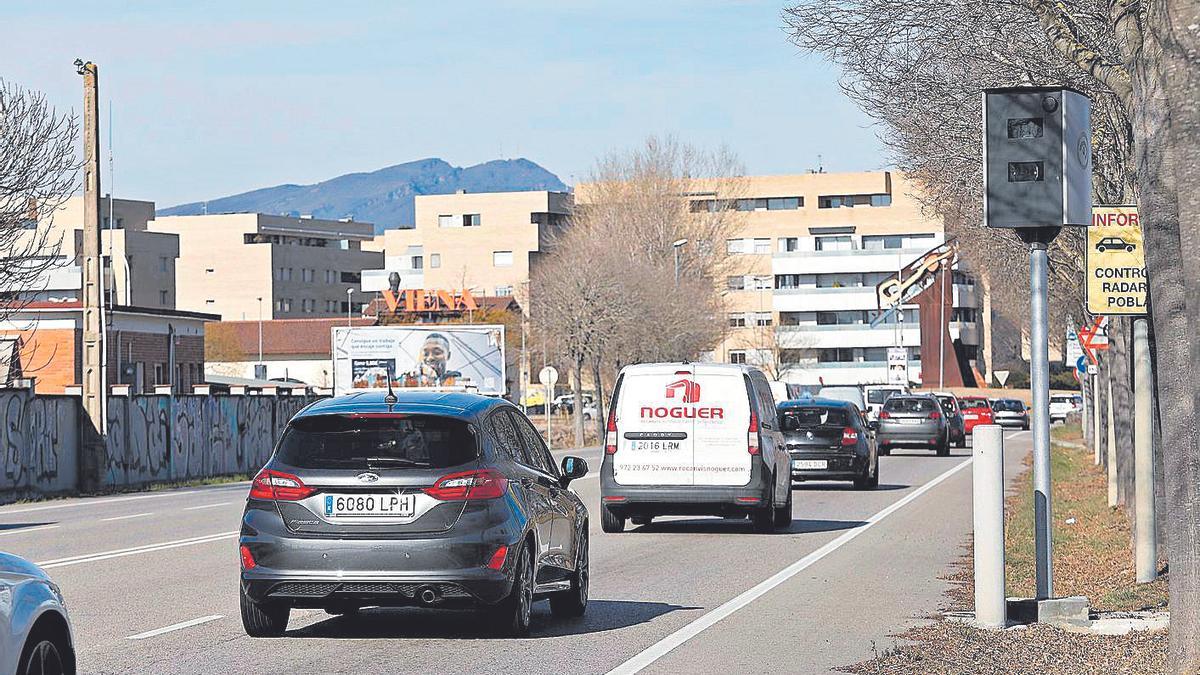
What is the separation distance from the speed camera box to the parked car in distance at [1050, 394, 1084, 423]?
7167 cm

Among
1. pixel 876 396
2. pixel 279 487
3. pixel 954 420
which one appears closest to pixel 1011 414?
pixel 876 396

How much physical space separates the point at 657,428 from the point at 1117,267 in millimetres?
7301

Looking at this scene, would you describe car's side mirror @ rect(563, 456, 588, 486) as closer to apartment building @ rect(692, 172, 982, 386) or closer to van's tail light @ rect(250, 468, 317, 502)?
van's tail light @ rect(250, 468, 317, 502)

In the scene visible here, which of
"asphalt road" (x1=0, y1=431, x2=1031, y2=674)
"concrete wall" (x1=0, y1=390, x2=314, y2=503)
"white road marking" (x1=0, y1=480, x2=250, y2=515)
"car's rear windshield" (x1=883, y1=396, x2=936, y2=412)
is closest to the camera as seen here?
"asphalt road" (x1=0, y1=431, x2=1031, y2=674)

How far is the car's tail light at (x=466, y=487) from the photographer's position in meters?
10.7

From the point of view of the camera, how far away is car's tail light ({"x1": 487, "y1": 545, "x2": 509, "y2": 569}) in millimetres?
10656

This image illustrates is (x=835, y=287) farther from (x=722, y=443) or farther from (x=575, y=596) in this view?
(x=575, y=596)

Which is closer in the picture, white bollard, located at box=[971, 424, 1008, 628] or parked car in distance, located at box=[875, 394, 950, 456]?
white bollard, located at box=[971, 424, 1008, 628]

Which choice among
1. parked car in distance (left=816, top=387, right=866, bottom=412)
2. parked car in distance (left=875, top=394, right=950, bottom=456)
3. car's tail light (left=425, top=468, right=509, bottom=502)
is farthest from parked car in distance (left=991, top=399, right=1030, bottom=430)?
car's tail light (left=425, top=468, right=509, bottom=502)

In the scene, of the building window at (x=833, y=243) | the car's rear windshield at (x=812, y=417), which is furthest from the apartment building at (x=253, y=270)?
the car's rear windshield at (x=812, y=417)

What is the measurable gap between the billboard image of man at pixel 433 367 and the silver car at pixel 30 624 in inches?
2311

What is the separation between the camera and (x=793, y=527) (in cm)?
2177

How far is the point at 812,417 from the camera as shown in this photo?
1179 inches

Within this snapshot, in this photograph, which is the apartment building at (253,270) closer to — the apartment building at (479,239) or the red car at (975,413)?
the apartment building at (479,239)
